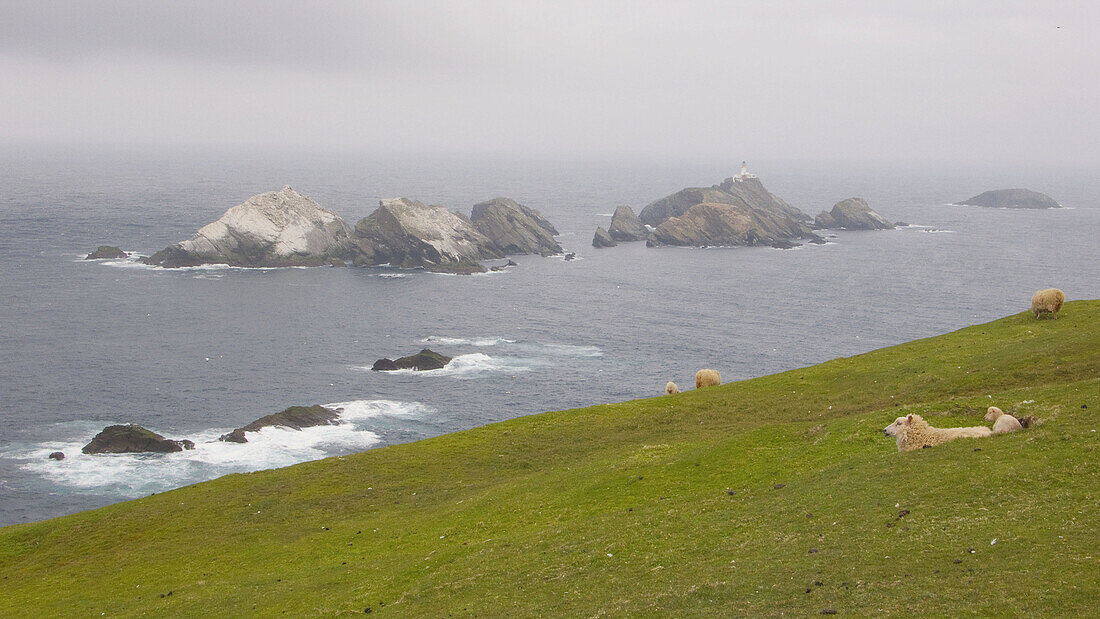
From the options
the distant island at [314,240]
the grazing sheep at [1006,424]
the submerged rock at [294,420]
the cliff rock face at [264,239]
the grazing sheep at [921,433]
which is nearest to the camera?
the grazing sheep at [1006,424]

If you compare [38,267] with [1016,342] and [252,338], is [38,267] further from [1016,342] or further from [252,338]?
[1016,342]

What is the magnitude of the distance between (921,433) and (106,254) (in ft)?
616

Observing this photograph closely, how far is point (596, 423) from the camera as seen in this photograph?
4622 centimetres

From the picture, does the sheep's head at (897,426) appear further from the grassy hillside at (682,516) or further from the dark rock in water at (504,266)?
the dark rock in water at (504,266)

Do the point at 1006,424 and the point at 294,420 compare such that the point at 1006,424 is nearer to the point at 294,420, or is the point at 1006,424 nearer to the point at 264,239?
the point at 294,420

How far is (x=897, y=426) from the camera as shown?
29.2m

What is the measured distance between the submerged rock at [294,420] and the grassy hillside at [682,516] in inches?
1654

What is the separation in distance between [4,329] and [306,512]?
10913cm

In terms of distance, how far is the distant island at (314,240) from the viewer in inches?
7062

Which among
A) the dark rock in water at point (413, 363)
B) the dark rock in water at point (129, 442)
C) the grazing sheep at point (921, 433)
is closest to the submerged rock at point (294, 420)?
the dark rock in water at point (129, 442)

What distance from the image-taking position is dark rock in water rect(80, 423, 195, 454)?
7856cm

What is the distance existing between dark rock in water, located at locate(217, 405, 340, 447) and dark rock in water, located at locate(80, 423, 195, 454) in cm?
488

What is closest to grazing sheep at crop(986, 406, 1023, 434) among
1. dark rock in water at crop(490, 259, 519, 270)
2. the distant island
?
the distant island

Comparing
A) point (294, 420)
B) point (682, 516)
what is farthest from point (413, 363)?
point (682, 516)
